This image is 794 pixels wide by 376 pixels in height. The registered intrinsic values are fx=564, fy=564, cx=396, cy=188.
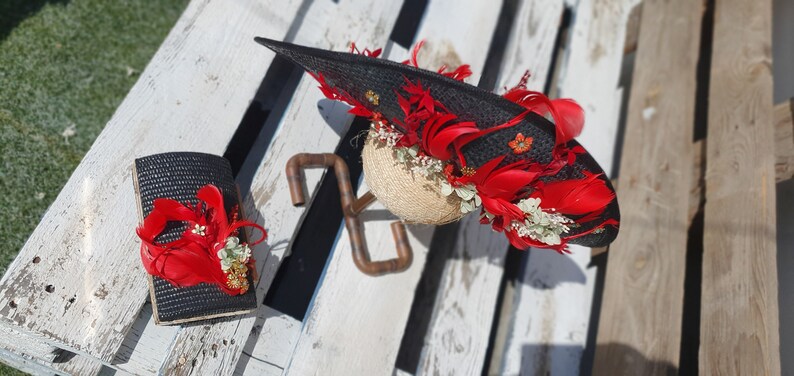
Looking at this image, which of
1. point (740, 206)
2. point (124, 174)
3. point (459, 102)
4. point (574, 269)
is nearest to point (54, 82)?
point (124, 174)

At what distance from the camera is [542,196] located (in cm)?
93

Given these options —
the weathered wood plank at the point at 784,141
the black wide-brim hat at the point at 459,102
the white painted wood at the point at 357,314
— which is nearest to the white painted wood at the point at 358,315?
the white painted wood at the point at 357,314

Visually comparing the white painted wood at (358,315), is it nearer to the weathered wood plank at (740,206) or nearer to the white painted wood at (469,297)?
the white painted wood at (469,297)

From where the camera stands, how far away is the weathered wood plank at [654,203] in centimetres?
142

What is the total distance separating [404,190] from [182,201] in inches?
16.2

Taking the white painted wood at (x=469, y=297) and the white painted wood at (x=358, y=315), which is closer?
the white painted wood at (x=358, y=315)

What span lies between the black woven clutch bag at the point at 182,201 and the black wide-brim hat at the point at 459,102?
11.2 inches

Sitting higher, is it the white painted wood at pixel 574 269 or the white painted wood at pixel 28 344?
the white painted wood at pixel 574 269

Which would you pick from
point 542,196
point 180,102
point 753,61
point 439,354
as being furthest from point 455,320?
point 753,61

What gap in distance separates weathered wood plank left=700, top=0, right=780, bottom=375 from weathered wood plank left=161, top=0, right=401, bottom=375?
37.8 inches

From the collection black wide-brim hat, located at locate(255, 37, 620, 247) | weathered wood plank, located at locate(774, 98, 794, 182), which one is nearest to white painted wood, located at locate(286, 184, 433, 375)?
black wide-brim hat, located at locate(255, 37, 620, 247)

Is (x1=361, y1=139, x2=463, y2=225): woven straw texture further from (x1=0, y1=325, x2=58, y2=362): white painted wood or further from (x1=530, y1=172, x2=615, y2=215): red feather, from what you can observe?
(x1=0, y1=325, x2=58, y2=362): white painted wood

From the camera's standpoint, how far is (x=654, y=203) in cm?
159

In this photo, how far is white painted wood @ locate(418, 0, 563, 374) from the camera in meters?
1.42
